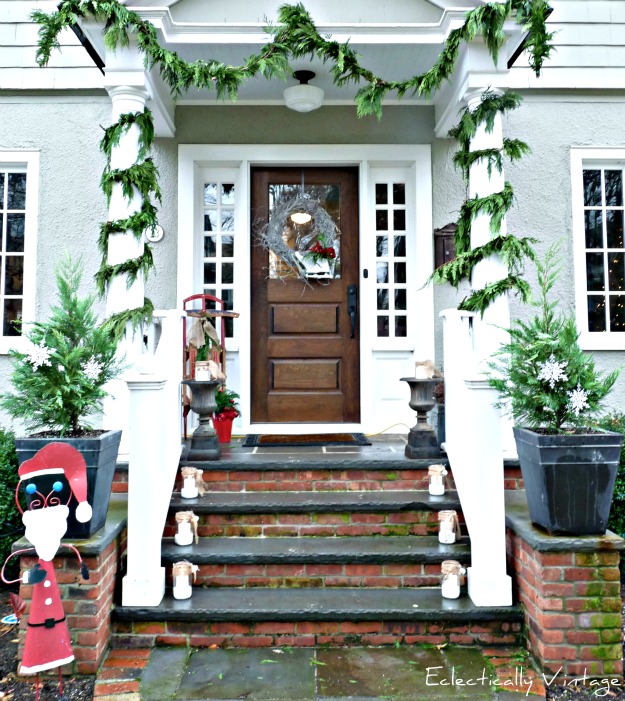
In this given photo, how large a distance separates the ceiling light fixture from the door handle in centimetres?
145

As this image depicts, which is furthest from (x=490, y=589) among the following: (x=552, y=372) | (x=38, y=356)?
(x=38, y=356)

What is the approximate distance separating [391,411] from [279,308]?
1260 millimetres

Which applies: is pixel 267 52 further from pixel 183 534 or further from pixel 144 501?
pixel 183 534

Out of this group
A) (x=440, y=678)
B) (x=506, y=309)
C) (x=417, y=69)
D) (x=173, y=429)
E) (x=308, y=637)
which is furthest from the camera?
(x=417, y=69)

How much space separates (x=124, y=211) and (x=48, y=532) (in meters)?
2.05

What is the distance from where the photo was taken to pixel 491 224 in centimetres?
358

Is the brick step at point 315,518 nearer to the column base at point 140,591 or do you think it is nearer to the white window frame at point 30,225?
the column base at point 140,591

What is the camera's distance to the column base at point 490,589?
2828mm

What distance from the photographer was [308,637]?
2.78 meters

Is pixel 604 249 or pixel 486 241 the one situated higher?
pixel 604 249

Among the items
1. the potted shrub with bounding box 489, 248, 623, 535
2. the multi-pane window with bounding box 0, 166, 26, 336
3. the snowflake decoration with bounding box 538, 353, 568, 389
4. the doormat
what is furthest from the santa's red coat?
the multi-pane window with bounding box 0, 166, 26, 336

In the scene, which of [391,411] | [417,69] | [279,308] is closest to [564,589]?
[391,411]

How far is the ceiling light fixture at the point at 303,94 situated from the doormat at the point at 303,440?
247 cm

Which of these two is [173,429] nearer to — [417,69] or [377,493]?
[377,493]
